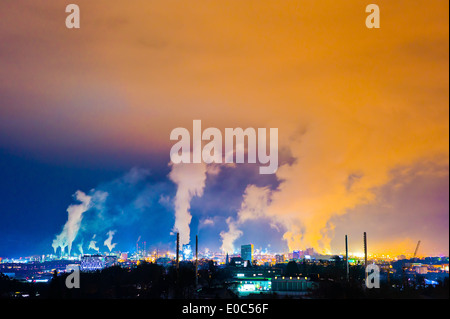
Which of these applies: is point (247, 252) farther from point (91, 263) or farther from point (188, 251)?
point (91, 263)

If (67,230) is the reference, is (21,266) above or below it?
below

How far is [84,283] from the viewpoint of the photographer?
1698 inches

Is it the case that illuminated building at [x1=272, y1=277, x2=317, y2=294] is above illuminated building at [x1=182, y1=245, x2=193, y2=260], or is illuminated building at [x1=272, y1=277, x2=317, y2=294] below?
below

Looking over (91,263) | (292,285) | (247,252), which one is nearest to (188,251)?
(247,252)

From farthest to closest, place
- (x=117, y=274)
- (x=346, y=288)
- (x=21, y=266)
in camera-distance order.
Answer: (x=21, y=266) < (x=117, y=274) < (x=346, y=288)

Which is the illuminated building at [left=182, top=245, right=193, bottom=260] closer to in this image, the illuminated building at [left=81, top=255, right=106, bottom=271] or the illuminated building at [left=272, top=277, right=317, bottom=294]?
the illuminated building at [left=81, top=255, right=106, bottom=271]

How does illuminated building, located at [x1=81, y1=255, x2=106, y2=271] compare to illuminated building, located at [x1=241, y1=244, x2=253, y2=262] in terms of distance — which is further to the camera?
illuminated building, located at [x1=241, y1=244, x2=253, y2=262]

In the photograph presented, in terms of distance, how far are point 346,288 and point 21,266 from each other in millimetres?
87113

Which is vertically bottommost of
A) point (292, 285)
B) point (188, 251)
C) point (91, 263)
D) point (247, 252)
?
point (292, 285)

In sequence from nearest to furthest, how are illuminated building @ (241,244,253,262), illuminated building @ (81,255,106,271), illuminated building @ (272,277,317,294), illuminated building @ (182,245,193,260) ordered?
illuminated building @ (272,277,317,294), illuminated building @ (81,255,106,271), illuminated building @ (182,245,193,260), illuminated building @ (241,244,253,262)

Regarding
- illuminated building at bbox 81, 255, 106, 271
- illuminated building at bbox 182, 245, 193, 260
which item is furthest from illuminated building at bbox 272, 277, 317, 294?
illuminated building at bbox 182, 245, 193, 260
